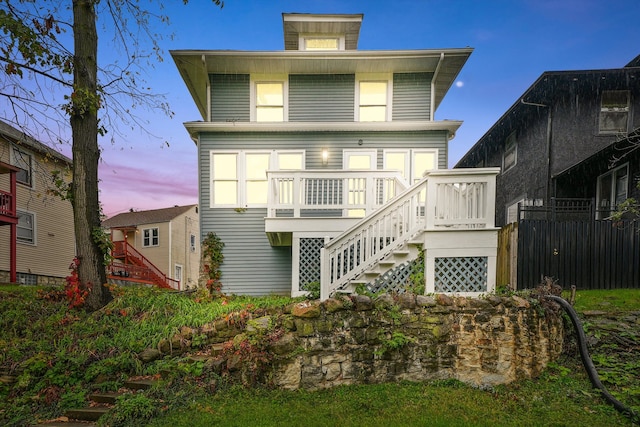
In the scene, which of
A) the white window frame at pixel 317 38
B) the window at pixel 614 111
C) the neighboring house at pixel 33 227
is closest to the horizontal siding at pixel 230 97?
the white window frame at pixel 317 38

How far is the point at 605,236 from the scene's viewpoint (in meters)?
7.96

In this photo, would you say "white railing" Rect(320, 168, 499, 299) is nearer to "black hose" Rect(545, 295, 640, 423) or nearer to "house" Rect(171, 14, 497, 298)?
"black hose" Rect(545, 295, 640, 423)

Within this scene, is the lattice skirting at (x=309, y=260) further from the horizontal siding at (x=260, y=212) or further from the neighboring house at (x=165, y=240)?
the neighboring house at (x=165, y=240)

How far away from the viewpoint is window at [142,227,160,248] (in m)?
22.0

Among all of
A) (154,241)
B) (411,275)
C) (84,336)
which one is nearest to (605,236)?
(411,275)

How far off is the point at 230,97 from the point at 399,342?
8972 mm

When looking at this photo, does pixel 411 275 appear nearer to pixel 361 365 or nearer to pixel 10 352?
pixel 361 365

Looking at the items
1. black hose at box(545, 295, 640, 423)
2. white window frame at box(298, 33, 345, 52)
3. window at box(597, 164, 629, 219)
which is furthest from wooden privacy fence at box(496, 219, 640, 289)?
white window frame at box(298, 33, 345, 52)

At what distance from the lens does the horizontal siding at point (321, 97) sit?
10.4m

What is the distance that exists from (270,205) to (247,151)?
2.57 meters

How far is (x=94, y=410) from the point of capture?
4.05m

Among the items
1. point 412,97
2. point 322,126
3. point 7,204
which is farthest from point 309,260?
point 7,204

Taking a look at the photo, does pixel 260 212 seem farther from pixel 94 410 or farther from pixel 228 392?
pixel 94 410

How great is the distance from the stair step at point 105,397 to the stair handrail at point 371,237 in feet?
11.0
